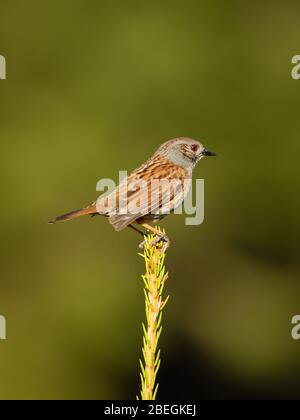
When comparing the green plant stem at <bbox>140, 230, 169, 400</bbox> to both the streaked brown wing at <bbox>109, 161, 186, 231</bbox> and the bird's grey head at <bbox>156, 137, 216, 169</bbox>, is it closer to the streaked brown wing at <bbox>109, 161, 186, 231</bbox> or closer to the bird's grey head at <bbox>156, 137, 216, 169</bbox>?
→ the streaked brown wing at <bbox>109, 161, 186, 231</bbox>

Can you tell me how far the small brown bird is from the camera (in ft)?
18.8

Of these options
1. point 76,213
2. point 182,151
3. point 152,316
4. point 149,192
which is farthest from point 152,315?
point 182,151

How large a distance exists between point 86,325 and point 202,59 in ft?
11.6

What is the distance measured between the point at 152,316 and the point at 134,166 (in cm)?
643

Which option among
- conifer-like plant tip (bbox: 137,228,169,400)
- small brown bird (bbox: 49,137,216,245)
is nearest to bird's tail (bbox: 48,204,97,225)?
small brown bird (bbox: 49,137,216,245)

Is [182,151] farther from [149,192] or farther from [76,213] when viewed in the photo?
[76,213]

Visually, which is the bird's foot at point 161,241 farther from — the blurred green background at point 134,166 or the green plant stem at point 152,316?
the blurred green background at point 134,166

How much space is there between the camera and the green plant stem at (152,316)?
3.90m

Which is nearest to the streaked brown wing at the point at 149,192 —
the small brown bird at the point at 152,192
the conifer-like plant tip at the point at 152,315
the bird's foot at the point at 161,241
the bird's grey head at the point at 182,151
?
the small brown bird at the point at 152,192

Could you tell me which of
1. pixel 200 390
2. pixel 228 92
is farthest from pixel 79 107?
pixel 200 390

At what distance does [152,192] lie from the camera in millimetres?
6109

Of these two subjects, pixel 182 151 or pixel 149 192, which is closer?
pixel 149 192

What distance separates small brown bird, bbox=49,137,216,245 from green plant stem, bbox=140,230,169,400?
679mm
